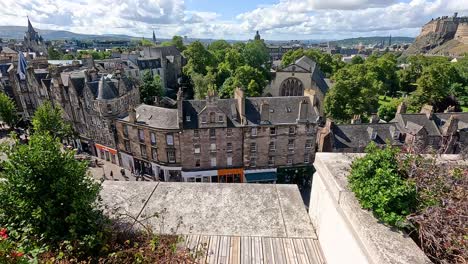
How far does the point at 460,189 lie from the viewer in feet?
12.9

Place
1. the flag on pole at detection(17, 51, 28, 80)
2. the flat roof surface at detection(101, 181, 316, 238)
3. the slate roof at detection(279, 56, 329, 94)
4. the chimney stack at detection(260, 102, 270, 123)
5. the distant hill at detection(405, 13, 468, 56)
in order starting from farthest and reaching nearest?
the distant hill at detection(405, 13, 468, 56), the slate roof at detection(279, 56, 329, 94), the flag on pole at detection(17, 51, 28, 80), the chimney stack at detection(260, 102, 270, 123), the flat roof surface at detection(101, 181, 316, 238)

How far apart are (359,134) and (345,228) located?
1058 inches

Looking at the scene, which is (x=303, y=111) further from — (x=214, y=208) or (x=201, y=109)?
(x=214, y=208)

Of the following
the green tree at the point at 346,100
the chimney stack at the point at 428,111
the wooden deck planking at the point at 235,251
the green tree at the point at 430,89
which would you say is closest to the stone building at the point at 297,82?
the green tree at the point at 346,100

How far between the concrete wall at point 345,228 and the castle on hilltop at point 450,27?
198863mm

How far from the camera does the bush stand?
145 inches

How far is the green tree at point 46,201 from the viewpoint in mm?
4602

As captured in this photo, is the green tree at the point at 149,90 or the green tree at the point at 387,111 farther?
the green tree at the point at 149,90

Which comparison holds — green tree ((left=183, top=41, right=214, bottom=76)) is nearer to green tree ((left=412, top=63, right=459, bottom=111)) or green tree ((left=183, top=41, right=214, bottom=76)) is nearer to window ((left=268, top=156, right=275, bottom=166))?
window ((left=268, top=156, right=275, bottom=166))

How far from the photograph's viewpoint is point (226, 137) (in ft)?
→ 86.9

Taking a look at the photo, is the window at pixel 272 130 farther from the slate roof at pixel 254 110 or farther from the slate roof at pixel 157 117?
the slate roof at pixel 157 117

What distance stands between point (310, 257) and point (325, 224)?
76 cm

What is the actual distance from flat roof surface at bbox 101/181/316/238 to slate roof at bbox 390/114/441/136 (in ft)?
91.5

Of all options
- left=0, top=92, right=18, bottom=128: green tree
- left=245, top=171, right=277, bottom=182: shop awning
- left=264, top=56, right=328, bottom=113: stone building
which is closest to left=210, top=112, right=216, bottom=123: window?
left=245, top=171, right=277, bottom=182: shop awning
